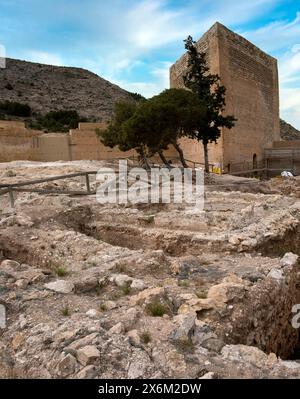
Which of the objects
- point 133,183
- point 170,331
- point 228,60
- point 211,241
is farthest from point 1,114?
point 170,331

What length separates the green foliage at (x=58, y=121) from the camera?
3347 centimetres

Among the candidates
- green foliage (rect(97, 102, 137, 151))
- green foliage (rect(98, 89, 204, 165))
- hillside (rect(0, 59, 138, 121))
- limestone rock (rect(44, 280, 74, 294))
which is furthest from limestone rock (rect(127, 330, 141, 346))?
hillside (rect(0, 59, 138, 121))

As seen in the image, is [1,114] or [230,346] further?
[1,114]

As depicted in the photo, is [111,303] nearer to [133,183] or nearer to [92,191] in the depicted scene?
[92,191]

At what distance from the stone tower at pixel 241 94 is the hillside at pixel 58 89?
17469mm

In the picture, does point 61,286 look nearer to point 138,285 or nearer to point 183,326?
point 138,285

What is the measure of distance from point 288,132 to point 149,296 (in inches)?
1982

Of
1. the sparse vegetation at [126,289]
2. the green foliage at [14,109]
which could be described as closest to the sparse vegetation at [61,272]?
the sparse vegetation at [126,289]

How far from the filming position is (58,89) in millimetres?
49812

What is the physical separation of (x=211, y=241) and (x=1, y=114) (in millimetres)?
34157

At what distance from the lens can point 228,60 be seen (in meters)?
23.0

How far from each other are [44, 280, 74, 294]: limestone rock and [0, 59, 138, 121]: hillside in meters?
37.6

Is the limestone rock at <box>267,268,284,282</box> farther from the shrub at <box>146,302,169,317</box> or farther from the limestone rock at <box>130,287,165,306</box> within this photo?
the shrub at <box>146,302,169,317</box>

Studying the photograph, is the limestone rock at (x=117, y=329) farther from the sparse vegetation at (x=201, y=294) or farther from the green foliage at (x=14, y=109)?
the green foliage at (x=14, y=109)
